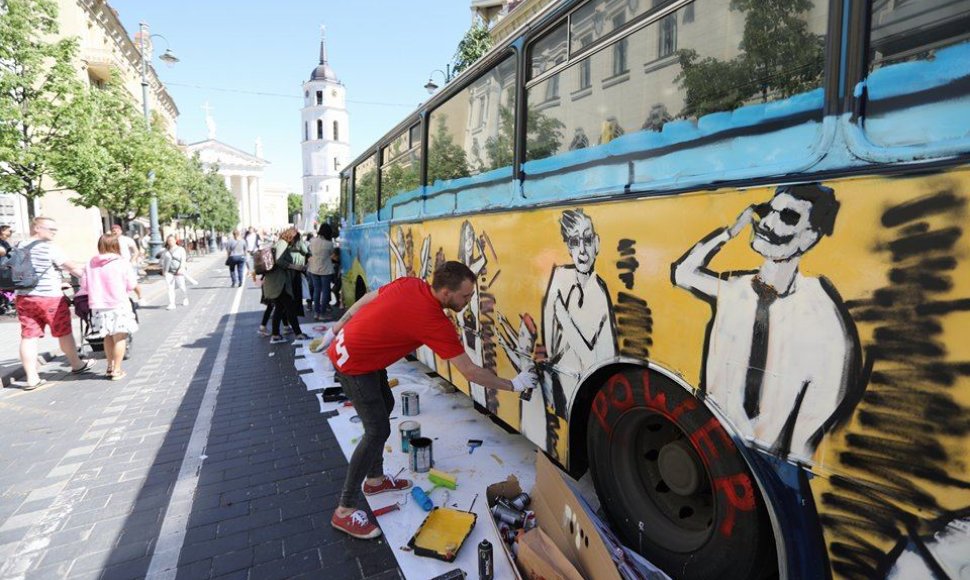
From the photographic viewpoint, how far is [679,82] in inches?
91.7

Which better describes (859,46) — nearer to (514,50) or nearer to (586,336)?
(586,336)

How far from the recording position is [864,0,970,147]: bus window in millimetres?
1443

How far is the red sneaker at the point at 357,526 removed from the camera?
123 inches

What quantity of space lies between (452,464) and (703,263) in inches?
108

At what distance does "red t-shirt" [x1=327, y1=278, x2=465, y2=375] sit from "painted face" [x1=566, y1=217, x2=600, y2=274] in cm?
83

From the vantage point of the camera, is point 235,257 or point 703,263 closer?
point 703,263

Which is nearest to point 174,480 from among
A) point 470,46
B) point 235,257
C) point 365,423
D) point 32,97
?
point 365,423

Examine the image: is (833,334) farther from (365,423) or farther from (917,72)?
(365,423)

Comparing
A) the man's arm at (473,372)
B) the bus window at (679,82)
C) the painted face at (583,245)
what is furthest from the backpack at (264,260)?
the painted face at (583,245)

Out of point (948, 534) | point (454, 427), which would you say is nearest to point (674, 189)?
point (948, 534)

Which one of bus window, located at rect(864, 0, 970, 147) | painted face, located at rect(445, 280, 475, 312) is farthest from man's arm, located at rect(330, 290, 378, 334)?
bus window, located at rect(864, 0, 970, 147)

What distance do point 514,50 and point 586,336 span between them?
212 cm

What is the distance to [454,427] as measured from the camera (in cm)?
487

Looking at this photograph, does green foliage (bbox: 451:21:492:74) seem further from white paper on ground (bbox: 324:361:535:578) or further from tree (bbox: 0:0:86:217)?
white paper on ground (bbox: 324:361:535:578)
